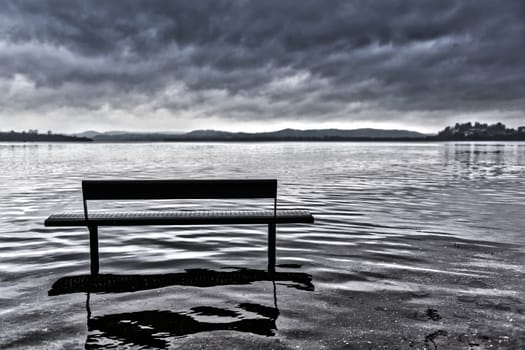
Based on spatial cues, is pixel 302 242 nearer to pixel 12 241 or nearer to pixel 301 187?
pixel 12 241

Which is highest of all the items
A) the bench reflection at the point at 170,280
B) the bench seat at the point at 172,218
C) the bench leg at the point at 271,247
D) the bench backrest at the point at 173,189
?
the bench backrest at the point at 173,189

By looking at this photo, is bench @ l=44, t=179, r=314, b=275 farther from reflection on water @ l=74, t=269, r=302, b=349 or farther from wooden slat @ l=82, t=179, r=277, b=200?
reflection on water @ l=74, t=269, r=302, b=349

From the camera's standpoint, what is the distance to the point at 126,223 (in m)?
7.22

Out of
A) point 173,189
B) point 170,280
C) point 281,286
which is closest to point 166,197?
point 173,189

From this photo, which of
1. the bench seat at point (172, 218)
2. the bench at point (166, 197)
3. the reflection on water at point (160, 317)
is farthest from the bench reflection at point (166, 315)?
the bench seat at point (172, 218)

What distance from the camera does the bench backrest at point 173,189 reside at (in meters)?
7.25

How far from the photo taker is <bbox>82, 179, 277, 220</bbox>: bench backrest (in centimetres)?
725

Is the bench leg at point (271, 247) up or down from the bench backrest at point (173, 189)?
down

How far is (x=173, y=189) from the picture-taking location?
7.37 m

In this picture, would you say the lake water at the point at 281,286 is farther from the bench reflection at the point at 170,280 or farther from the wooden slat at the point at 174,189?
the wooden slat at the point at 174,189

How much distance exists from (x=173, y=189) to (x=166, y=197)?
7.3 inches

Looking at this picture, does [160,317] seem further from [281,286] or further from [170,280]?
[281,286]

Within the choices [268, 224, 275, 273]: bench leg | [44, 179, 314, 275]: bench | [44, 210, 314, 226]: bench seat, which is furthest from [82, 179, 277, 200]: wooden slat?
[268, 224, 275, 273]: bench leg

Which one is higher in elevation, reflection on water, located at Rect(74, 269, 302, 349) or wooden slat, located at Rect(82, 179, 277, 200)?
wooden slat, located at Rect(82, 179, 277, 200)
